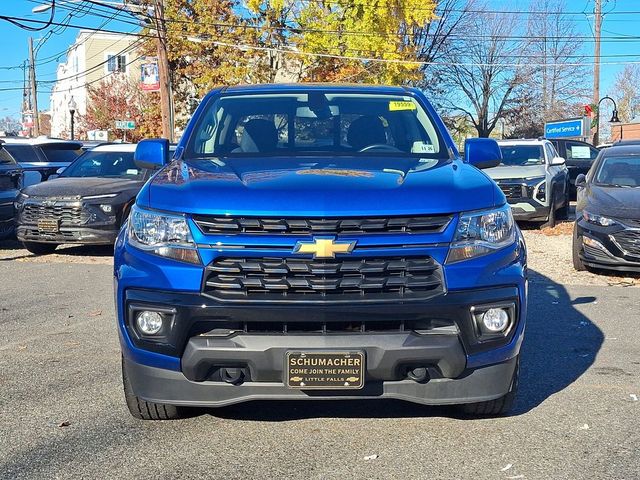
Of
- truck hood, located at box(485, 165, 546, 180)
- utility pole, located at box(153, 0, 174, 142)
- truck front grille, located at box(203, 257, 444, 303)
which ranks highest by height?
utility pole, located at box(153, 0, 174, 142)

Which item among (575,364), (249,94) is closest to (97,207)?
(249,94)

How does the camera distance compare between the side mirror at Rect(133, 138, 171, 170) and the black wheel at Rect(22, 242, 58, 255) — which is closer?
the side mirror at Rect(133, 138, 171, 170)

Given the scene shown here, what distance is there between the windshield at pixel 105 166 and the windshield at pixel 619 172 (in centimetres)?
677

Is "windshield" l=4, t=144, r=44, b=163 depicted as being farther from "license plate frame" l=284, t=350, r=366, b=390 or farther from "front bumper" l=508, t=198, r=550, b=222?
"license plate frame" l=284, t=350, r=366, b=390

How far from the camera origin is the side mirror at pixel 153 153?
5180 millimetres

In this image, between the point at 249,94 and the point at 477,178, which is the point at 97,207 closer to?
the point at 249,94

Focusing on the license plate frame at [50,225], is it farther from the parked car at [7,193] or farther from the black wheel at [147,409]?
the black wheel at [147,409]

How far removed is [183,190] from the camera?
12.7 feet

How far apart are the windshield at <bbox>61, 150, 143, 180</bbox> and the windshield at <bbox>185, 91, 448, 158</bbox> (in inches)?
286

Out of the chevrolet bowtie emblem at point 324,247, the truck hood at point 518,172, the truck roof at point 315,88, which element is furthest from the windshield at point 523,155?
the chevrolet bowtie emblem at point 324,247

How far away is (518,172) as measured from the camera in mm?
15383

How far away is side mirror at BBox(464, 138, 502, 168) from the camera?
16.9ft

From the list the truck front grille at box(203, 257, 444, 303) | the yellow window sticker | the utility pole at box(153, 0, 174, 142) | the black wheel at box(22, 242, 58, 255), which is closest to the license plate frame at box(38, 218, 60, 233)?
the black wheel at box(22, 242, 58, 255)

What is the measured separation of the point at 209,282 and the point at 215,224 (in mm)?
271
